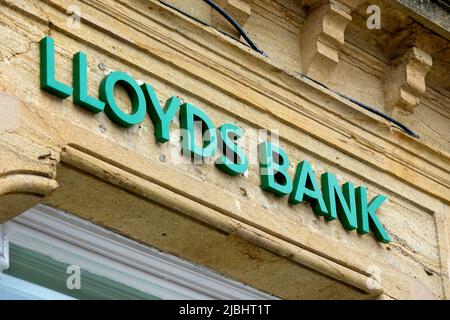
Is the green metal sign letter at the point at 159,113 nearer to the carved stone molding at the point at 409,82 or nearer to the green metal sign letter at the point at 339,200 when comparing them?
the green metal sign letter at the point at 339,200

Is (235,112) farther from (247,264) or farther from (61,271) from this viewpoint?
(61,271)

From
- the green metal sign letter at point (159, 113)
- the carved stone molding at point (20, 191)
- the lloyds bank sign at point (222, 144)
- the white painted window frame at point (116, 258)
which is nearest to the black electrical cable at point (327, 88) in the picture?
the lloyds bank sign at point (222, 144)

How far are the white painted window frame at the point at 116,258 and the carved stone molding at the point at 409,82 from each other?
144cm

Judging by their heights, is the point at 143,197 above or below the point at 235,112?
below

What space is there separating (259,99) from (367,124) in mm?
712

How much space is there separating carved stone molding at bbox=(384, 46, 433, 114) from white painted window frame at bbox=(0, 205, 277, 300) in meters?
1.44

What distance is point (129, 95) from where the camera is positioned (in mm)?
7129

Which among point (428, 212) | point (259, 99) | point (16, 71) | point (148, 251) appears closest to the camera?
point (16, 71)

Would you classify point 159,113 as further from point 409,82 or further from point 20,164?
point 409,82

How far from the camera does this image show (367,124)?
8156 mm

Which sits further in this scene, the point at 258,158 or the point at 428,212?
the point at 428,212


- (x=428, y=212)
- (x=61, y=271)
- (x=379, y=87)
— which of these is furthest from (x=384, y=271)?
(x=61, y=271)

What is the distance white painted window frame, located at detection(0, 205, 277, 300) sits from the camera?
6.88 metres

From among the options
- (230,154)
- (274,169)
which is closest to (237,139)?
(230,154)
